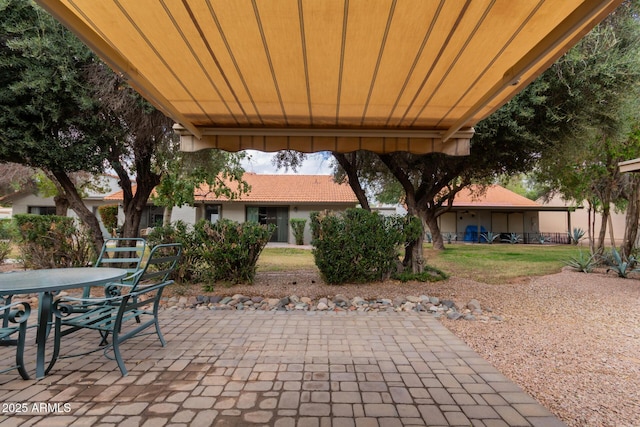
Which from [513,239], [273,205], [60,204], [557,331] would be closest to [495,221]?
[513,239]

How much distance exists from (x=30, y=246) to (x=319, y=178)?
18698 millimetres

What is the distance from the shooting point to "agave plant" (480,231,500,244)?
2408 cm

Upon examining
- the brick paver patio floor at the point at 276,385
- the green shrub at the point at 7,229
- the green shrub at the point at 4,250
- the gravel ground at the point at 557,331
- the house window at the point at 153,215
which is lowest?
the gravel ground at the point at 557,331

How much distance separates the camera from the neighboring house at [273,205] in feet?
66.1

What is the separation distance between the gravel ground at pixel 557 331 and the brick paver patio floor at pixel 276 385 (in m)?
0.35

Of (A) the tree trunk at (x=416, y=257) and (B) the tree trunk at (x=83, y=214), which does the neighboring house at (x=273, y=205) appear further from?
(A) the tree trunk at (x=416, y=257)

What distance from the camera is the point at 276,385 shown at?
2.81 meters

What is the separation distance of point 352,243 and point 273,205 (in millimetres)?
14727

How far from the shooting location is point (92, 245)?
728 centimetres

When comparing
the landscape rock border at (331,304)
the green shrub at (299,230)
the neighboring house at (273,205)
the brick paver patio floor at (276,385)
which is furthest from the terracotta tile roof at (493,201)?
the brick paver patio floor at (276,385)

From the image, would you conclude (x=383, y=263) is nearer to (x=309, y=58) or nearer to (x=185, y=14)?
(x=309, y=58)

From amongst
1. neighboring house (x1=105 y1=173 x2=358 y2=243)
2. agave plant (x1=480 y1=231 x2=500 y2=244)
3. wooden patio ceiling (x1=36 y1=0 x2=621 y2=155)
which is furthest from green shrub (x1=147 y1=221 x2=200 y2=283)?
agave plant (x1=480 y1=231 x2=500 y2=244)

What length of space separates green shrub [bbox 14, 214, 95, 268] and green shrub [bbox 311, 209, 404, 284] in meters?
5.13

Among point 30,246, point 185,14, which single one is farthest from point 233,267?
point 185,14
